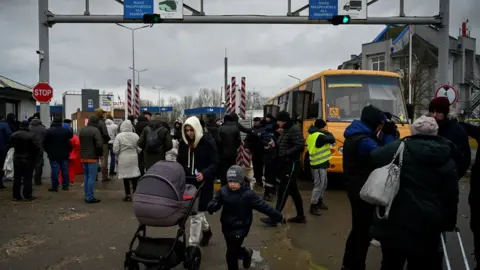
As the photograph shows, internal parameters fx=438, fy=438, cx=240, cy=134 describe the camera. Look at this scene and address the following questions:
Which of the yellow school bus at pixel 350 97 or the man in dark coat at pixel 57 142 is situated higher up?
the yellow school bus at pixel 350 97

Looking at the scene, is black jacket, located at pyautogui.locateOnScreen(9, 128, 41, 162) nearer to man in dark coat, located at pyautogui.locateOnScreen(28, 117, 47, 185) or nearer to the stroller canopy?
man in dark coat, located at pyautogui.locateOnScreen(28, 117, 47, 185)

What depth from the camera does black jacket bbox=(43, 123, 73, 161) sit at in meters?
10.6

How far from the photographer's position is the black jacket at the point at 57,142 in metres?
10.6

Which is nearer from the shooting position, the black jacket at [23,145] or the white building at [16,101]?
the black jacket at [23,145]

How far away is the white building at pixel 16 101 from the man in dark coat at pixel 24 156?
6215 millimetres

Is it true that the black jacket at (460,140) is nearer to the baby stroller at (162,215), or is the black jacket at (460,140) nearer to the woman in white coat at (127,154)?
the baby stroller at (162,215)

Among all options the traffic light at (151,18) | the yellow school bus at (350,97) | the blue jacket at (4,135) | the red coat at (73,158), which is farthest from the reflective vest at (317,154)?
the blue jacket at (4,135)

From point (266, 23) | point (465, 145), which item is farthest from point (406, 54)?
point (465, 145)

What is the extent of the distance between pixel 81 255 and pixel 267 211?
281cm

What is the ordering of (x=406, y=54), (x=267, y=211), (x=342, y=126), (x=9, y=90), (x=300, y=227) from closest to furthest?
1. (x=267, y=211)
2. (x=300, y=227)
3. (x=342, y=126)
4. (x=9, y=90)
5. (x=406, y=54)

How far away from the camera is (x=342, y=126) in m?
11.2

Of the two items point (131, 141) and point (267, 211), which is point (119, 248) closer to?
point (267, 211)

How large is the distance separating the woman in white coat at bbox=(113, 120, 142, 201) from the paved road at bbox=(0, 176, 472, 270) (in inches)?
25.8

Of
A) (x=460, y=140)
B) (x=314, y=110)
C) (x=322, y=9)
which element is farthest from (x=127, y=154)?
(x=322, y=9)
